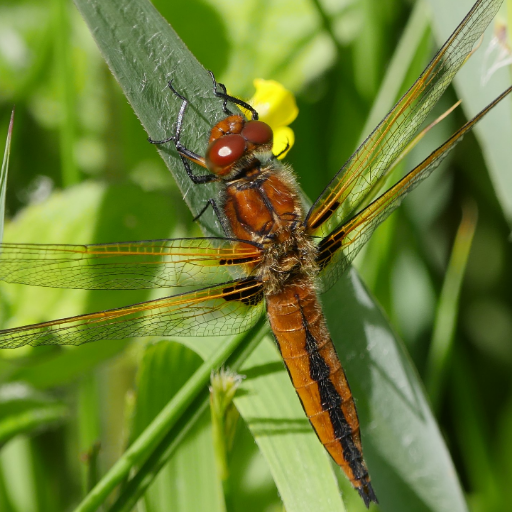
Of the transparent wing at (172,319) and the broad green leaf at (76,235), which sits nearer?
the transparent wing at (172,319)

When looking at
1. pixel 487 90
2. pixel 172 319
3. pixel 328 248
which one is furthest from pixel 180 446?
pixel 487 90

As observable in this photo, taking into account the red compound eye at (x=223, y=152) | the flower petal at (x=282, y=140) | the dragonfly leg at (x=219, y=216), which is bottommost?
the dragonfly leg at (x=219, y=216)

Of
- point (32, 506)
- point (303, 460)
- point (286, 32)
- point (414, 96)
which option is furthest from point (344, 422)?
point (286, 32)

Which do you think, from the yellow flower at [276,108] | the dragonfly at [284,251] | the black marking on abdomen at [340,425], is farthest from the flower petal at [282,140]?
the black marking on abdomen at [340,425]

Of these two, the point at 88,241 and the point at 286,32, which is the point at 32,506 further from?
the point at 286,32

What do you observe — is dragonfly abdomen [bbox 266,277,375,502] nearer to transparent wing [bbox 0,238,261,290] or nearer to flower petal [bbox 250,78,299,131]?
transparent wing [bbox 0,238,261,290]

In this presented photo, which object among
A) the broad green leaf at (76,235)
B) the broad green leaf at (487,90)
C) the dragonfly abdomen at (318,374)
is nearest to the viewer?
the dragonfly abdomen at (318,374)

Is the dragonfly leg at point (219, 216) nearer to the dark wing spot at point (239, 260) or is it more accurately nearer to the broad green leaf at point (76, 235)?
the dark wing spot at point (239, 260)
